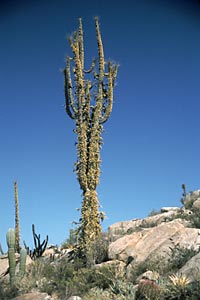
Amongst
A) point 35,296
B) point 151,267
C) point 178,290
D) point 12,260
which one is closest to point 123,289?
point 151,267

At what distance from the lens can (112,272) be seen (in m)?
13.5

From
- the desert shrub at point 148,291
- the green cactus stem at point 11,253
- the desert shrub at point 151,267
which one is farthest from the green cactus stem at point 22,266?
→ the desert shrub at point 148,291

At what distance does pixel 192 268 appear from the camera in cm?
1162

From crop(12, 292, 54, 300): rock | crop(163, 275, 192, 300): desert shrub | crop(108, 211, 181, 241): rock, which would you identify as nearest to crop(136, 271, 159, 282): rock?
crop(163, 275, 192, 300): desert shrub

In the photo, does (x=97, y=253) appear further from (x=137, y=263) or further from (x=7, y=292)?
(x=7, y=292)

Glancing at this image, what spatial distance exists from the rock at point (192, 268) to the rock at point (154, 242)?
1.64 m

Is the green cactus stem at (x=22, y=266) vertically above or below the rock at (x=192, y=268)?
above

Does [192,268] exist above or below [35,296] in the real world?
above

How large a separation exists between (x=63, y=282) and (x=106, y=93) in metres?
8.68

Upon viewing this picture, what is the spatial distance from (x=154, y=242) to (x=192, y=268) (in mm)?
3352

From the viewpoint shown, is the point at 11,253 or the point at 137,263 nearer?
the point at 137,263

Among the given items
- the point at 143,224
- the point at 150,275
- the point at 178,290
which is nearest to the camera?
the point at 178,290

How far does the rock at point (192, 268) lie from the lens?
11.2 metres

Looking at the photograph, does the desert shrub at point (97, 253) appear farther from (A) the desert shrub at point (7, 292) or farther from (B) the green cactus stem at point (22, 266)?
(A) the desert shrub at point (7, 292)
